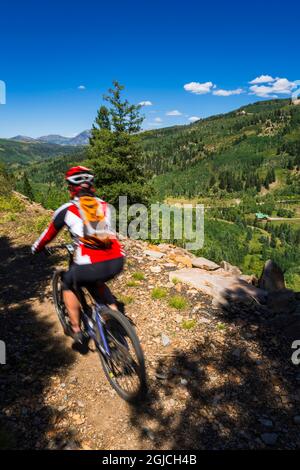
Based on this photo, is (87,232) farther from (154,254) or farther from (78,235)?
(154,254)

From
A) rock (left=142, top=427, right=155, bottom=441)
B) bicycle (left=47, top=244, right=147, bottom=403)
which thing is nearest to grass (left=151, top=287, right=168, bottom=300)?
bicycle (left=47, top=244, right=147, bottom=403)

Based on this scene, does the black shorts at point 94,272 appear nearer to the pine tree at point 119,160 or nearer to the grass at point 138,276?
the grass at point 138,276

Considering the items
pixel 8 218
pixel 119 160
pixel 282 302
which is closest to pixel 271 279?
pixel 282 302

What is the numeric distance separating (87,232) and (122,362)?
2377 mm

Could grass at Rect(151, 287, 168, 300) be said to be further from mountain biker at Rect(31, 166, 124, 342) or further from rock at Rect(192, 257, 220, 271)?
mountain biker at Rect(31, 166, 124, 342)

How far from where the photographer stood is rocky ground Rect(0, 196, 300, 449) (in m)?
4.70

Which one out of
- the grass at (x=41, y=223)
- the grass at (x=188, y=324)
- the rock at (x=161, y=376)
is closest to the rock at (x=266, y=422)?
the rock at (x=161, y=376)

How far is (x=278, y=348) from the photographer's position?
6.93 m

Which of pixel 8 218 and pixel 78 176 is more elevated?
pixel 78 176

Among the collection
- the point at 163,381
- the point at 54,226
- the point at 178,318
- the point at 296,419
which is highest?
the point at 54,226

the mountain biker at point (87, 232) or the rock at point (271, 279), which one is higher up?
the mountain biker at point (87, 232)

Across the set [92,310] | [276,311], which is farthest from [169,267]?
[92,310]

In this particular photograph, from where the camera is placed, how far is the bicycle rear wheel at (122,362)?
4922 mm

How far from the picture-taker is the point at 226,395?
5.52 metres
